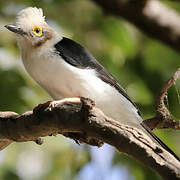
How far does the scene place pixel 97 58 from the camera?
18.5ft

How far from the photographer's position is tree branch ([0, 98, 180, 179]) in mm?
2812

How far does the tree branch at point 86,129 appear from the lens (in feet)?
9.23

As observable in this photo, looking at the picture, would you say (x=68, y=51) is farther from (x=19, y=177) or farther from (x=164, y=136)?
(x=19, y=177)

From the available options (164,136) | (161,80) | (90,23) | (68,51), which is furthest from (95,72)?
(90,23)

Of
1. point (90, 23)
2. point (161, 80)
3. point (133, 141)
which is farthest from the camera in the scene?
point (90, 23)

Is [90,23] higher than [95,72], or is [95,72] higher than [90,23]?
[95,72]

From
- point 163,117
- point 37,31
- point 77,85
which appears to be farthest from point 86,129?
point 37,31

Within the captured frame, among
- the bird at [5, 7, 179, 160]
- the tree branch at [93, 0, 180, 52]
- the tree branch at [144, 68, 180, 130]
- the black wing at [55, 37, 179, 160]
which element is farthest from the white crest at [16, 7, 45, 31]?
the tree branch at [93, 0, 180, 52]

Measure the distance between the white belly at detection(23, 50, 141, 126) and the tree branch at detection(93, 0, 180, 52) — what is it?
6.28 ft

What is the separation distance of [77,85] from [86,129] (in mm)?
714

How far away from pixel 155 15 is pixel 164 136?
4.47ft

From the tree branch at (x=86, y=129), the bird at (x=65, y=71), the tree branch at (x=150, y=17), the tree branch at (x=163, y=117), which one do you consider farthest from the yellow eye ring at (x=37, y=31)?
the tree branch at (x=150, y=17)

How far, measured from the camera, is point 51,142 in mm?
5660

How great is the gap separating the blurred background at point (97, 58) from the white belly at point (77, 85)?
3.57ft
